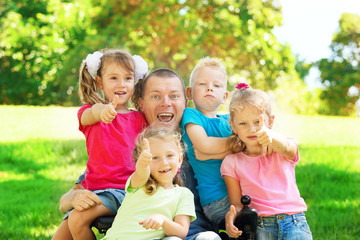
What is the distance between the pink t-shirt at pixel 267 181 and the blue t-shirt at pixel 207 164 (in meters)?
0.14

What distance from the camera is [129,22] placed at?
15.2 meters

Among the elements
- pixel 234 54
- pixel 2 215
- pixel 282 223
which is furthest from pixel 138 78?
pixel 234 54

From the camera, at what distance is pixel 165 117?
282 centimetres

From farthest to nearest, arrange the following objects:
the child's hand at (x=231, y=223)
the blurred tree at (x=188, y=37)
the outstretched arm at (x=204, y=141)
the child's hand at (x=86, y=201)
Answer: the blurred tree at (x=188, y=37) < the outstretched arm at (x=204, y=141) < the child's hand at (x=86, y=201) < the child's hand at (x=231, y=223)

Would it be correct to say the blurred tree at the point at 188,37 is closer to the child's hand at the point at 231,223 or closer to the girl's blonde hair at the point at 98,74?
the girl's blonde hair at the point at 98,74

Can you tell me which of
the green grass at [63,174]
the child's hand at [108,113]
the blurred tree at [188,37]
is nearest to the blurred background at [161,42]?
the blurred tree at [188,37]

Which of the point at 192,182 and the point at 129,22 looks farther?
the point at 129,22

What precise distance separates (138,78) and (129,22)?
12749 mm

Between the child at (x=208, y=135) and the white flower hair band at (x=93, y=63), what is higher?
the white flower hair band at (x=93, y=63)

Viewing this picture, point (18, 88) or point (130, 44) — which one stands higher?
point (130, 44)

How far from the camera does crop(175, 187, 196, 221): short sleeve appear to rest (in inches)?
90.9

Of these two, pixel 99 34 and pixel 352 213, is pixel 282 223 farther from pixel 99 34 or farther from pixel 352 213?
pixel 99 34

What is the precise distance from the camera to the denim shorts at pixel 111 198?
254 centimetres

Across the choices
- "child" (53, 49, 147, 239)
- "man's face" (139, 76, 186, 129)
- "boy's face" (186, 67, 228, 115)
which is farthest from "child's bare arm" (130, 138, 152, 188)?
"boy's face" (186, 67, 228, 115)
